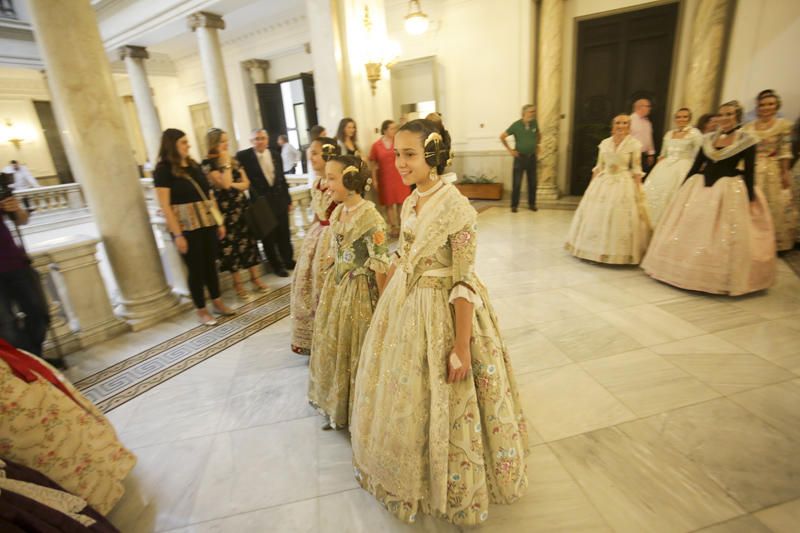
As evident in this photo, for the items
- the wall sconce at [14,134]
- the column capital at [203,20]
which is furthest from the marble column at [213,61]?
the wall sconce at [14,134]

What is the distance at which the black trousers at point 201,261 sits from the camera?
11.4ft

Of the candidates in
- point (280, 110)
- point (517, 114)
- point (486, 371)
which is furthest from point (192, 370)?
point (280, 110)

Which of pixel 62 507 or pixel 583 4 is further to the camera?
pixel 583 4

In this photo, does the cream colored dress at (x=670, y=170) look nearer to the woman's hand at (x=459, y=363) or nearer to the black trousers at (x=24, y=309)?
the woman's hand at (x=459, y=363)

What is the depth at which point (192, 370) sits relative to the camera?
2.99 metres

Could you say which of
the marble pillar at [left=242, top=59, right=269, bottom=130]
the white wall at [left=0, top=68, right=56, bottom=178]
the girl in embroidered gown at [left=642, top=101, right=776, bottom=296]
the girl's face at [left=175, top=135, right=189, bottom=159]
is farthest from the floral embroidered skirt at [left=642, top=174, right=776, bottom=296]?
the white wall at [left=0, top=68, right=56, bottom=178]

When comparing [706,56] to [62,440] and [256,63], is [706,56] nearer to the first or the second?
[62,440]

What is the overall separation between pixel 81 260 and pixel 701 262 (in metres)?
5.29

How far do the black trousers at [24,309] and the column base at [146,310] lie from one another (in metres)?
0.82

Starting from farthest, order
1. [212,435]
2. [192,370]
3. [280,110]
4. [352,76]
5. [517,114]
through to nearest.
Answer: [280,110], [517,114], [352,76], [192,370], [212,435]

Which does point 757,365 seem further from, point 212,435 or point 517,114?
point 517,114

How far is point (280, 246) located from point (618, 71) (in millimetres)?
6334

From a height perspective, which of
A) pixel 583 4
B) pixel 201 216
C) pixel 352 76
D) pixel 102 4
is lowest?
pixel 201 216

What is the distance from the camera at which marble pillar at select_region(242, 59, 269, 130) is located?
10.1 m
